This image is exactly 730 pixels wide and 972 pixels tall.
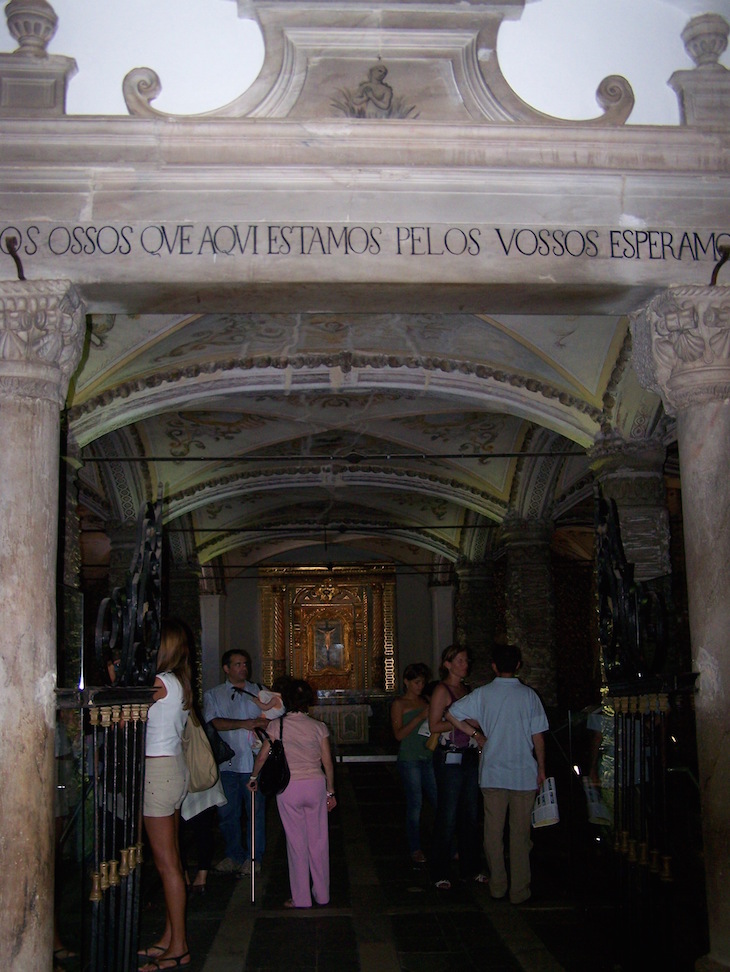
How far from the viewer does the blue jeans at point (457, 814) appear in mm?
6102

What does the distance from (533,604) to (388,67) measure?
888cm

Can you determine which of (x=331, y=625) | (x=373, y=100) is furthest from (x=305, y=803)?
(x=331, y=625)

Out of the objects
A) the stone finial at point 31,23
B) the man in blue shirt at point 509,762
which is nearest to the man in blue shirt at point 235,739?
the man in blue shirt at point 509,762

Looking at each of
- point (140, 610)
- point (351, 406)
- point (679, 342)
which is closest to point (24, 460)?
point (140, 610)

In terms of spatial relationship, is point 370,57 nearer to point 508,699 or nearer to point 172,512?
point 508,699

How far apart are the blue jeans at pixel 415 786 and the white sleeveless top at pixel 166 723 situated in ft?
7.64

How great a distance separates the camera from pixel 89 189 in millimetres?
4789

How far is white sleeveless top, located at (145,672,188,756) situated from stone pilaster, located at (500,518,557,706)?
8.53 meters

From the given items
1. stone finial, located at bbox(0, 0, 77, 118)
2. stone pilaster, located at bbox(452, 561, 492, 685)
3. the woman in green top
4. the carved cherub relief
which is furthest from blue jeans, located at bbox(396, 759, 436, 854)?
stone pilaster, located at bbox(452, 561, 492, 685)

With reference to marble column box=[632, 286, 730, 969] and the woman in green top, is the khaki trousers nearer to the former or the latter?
the woman in green top

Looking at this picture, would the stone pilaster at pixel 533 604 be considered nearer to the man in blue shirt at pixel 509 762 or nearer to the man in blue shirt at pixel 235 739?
the man in blue shirt at pixel 235 739

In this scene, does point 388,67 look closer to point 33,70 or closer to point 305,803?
point 33,70

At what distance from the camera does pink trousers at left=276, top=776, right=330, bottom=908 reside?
5.61 metres

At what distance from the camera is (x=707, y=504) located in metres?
4.73
